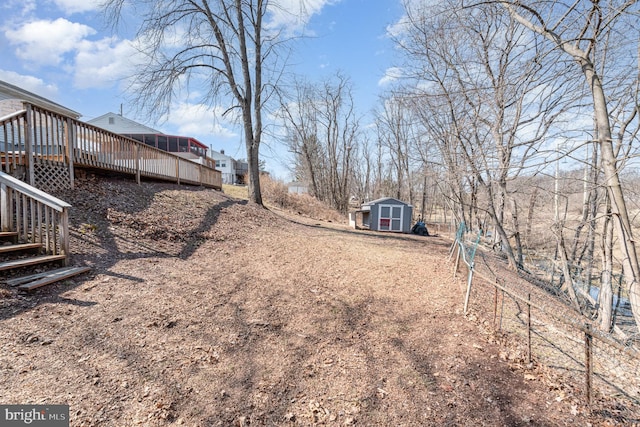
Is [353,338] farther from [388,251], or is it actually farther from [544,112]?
[544,112]

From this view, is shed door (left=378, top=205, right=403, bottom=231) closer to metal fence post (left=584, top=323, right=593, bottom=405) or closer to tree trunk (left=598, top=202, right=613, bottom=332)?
tree trunk (left=598, top=202, right=613, bottom=332)

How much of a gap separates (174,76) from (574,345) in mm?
12942

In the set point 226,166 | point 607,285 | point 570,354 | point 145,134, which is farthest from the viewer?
Answer: point 226,166

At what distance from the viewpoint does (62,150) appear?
6148 mm

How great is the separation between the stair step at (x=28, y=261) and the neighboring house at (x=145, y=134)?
22359 millimetres

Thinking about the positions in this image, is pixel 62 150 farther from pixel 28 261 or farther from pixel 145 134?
pixel 145 134

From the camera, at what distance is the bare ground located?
231 cm

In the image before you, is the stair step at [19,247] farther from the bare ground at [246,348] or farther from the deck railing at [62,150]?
the deck railing at [62,150]

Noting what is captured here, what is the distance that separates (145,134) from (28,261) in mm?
26564

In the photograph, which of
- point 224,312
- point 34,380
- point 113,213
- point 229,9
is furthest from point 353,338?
point 229,9

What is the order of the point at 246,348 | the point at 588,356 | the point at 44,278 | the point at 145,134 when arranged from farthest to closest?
the point at 145,134 → the point at 44,278 → the point at 246,348 → the point at 588,356

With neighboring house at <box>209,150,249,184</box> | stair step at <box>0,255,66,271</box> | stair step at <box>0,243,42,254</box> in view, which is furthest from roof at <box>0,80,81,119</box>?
neighboring house at <box>209,150,249,184</box>

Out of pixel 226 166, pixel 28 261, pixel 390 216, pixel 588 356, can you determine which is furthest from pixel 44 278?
pixel 226 166

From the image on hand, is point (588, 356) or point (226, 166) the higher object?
point (226, 166)
